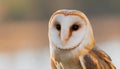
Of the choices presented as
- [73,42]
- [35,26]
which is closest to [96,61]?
[73,42]

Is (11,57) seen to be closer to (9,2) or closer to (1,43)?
(1,43)

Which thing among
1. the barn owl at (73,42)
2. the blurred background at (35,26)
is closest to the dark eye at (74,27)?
the barn owl at (73,42)

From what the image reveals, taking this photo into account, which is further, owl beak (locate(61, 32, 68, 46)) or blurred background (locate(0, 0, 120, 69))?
blurred background (locate(0, 0, 120, 69))

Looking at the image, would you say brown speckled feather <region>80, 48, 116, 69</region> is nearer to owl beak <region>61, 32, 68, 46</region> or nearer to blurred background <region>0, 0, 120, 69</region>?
owl beak <region>61, 32, 68, 46</region>

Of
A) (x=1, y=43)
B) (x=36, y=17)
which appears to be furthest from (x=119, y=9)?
(x=1, y=43)

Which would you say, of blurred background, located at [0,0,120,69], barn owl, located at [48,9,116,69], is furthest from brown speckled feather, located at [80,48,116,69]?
blurred background, located at [0,0,120,69]

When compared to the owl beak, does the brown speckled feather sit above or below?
below

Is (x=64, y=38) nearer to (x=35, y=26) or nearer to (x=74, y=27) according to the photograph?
(x=74, y=27)

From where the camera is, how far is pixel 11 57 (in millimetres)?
3844

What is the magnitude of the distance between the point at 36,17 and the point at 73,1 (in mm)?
494

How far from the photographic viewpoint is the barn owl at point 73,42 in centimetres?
86

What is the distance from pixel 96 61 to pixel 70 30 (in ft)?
0.27

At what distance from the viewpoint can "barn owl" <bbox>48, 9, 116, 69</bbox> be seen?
0.86 m

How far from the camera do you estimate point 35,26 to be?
209 inches
